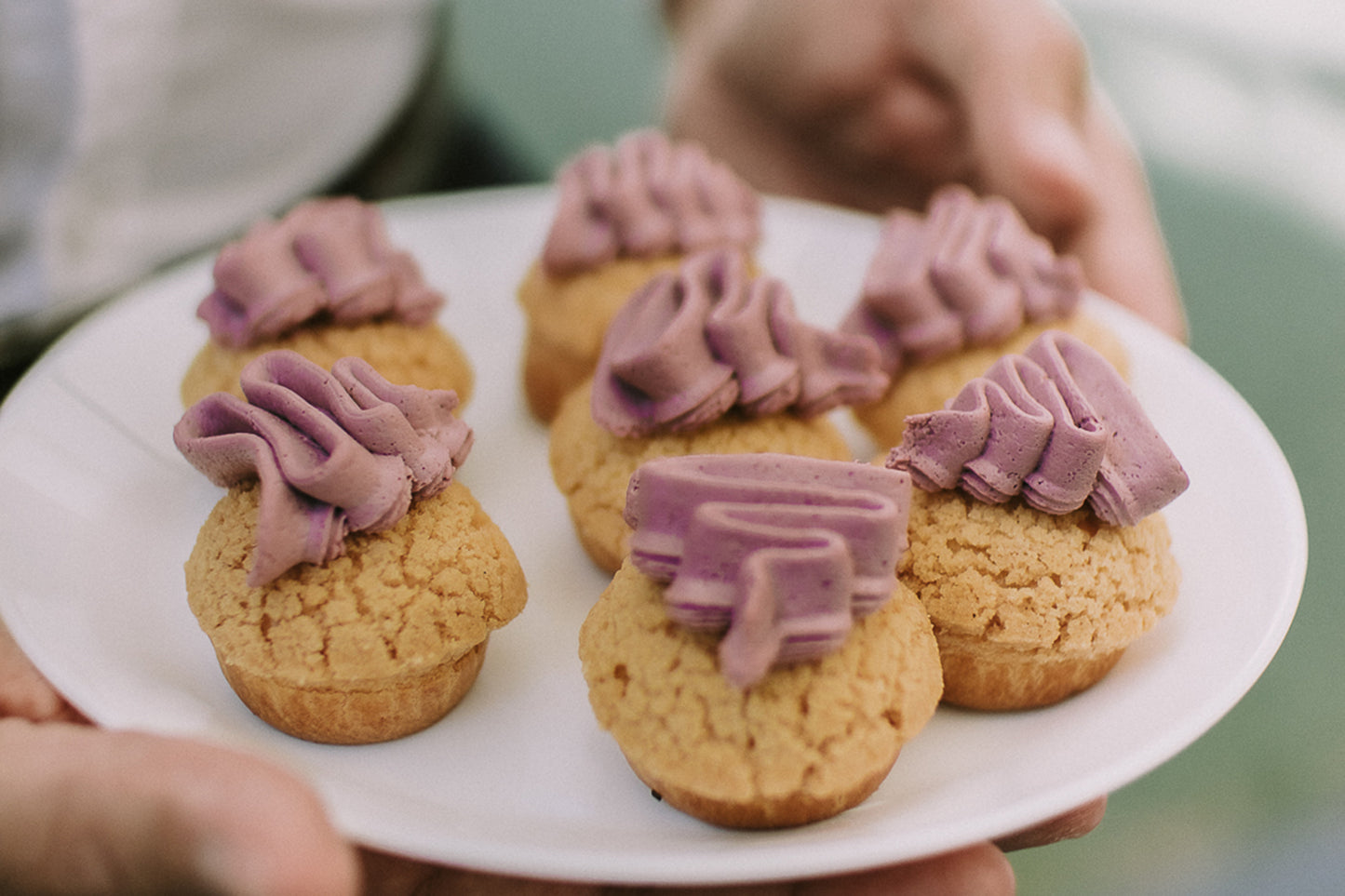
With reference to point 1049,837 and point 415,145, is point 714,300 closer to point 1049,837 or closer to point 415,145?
point 1049,837

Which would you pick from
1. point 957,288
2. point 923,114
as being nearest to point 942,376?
point 957,288

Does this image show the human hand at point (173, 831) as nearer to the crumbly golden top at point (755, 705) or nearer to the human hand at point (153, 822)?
the human hand at point (153, 822)

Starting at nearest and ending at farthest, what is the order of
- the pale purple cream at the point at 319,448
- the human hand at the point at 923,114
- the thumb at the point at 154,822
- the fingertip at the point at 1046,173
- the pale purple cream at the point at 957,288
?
the thumb at the point at 154,822 < the pale purple cream at the point at 319,448 < the pale purple cream at the point at 957,288 < the fingertip at the point at 1046,173 < the human hand at the point at 923,114

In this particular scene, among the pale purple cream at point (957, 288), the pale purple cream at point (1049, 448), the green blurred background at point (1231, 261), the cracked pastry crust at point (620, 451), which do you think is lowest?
the green blurred background at point (1231, 261)

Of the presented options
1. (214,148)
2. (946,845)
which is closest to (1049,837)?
(946,845)

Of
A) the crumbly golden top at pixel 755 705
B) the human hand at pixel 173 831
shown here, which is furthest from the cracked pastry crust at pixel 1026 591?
the human hand at pixel 173 831

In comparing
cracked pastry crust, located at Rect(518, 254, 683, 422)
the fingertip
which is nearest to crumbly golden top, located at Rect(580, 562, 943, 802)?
cracked pastry crust, located at Rect(518, 254, 683, 422)

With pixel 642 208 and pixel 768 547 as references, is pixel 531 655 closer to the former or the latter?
pixel 768 547
